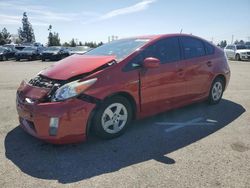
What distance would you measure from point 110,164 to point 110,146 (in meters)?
0.58

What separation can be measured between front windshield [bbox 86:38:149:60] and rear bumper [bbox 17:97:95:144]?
118 centimetres

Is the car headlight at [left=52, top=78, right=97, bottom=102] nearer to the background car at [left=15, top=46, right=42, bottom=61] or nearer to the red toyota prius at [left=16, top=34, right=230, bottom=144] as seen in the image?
the red toyota prius at [left=16, top=34, right=230, bottom=144]

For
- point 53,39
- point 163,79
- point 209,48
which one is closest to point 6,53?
point 209,48

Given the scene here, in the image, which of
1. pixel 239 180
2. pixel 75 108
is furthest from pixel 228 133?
pixel 75 108

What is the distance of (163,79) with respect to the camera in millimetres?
4965

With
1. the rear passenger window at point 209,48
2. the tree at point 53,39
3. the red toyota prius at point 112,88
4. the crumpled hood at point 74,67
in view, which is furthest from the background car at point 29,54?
the tree at point 53,39

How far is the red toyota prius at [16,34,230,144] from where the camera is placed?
3.93m

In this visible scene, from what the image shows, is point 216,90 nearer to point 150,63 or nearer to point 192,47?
point 192,47

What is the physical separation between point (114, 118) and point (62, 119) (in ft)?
3.02

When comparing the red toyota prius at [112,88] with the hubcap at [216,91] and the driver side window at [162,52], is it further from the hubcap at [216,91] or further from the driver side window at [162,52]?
the hubcap at [216,91]

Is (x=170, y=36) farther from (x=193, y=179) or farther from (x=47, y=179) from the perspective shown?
(x=47, y=179)

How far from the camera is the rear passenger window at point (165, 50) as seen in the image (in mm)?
4961

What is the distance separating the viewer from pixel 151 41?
5043 millimetres

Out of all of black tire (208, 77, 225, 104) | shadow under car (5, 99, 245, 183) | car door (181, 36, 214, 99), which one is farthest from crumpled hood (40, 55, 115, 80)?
black tire (208, 77, 225, 104)
